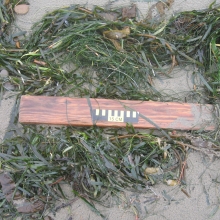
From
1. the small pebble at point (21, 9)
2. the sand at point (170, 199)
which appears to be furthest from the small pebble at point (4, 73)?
the small pebble at point (21, 9)

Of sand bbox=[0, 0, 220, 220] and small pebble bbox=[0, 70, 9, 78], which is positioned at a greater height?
small pebble bbox=[0, 70, 9, 78]

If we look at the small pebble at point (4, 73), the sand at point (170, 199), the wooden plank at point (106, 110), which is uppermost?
the small pebble at point (4, 73)

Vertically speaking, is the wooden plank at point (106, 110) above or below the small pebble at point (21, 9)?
below

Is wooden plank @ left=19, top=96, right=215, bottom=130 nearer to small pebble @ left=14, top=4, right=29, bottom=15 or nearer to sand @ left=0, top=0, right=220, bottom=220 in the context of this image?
sand @ left=0, top=0, right=220, bottom=220

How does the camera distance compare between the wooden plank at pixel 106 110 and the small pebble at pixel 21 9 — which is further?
the small pebble at pixel 21 9

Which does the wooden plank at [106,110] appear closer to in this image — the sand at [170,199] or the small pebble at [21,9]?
the sand at [170,199]

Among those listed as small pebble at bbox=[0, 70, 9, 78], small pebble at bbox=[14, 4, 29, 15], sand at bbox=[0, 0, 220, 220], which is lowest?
sand at bbox=[0, 0, 220, 220]

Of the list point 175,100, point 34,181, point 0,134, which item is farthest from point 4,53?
point 175,100

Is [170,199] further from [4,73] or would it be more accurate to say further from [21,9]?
[21,9]

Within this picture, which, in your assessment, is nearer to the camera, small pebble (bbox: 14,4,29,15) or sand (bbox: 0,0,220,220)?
sand (bbox: 0,0,220,220)

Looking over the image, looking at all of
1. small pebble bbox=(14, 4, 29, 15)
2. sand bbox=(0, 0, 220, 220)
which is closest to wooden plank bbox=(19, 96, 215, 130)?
sand bbox=(0, 0, 220, 220)
